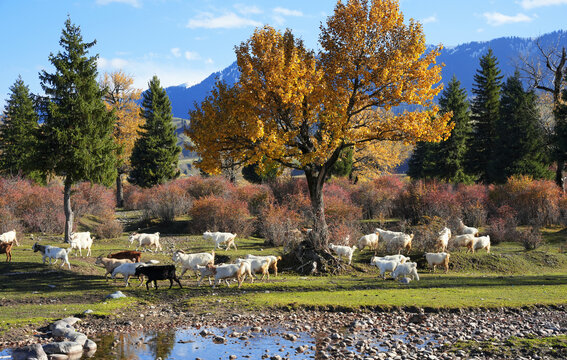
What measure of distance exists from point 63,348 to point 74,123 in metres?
18.0

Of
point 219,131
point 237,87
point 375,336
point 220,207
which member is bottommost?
point 375,336

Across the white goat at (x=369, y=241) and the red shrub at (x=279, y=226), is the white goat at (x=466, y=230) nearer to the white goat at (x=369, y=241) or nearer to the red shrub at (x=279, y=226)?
the white goat at (x=369, y=241)

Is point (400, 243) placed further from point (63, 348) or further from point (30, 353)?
point (30, 353)

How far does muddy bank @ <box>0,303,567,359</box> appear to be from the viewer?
1015 cm

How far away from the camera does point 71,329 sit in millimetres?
11016

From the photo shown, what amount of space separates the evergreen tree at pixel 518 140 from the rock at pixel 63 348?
143 feet

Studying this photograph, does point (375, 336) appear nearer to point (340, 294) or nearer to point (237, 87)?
point (340, 294)

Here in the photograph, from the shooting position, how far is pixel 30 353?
9477mm

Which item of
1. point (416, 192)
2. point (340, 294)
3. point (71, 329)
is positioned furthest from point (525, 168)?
point (71, 329)

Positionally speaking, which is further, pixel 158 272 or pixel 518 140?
pixel 518 140

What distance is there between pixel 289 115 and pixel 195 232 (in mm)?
14938

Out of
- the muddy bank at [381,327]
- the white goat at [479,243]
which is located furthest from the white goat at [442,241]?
the muddy bank at [381,327]

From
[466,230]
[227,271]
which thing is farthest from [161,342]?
[466,230]

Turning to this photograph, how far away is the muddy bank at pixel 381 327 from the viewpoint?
10148mm
